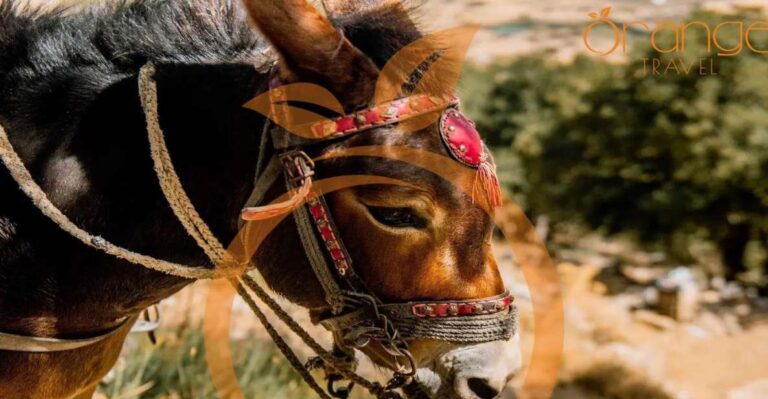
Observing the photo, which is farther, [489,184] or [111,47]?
[111,47]

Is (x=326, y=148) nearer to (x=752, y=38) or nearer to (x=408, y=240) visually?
(x=408, y=240)

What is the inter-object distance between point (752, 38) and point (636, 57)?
1001mm

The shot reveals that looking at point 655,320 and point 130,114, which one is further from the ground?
point 130,114

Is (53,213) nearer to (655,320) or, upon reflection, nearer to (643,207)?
(643,207)

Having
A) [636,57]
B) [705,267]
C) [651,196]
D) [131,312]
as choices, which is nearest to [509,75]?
[636,57]

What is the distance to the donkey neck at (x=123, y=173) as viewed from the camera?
1733mm

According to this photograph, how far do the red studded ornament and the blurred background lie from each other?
3527 mm

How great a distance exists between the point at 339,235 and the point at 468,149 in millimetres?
346

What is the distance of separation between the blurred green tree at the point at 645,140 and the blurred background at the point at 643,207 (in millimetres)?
13

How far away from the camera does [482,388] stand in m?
1.69

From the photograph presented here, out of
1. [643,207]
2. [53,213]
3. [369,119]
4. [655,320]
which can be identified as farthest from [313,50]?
[655,320]

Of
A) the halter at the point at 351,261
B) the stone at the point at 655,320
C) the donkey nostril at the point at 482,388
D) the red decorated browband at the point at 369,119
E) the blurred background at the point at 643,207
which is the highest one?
the red decorated browband at the point at 369,119

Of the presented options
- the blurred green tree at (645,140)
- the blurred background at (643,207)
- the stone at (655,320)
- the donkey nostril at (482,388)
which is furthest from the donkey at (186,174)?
the stone at (655,320)

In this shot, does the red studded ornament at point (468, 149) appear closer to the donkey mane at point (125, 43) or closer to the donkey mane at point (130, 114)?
the donkey mane at point (130, 114)
